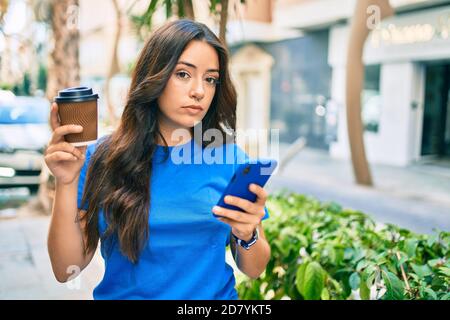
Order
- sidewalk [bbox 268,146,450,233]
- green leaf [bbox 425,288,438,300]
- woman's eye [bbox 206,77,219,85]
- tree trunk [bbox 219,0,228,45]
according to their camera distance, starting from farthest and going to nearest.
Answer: sidewalk [bbox 268,146,450,233] → tree trunk [bbox 219,0,228,45] → green leaf [bbox 425,288,438,300] → woman's eye [bbox 206,77,219,85]

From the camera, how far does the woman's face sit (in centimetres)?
141

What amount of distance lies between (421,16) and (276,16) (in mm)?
5389

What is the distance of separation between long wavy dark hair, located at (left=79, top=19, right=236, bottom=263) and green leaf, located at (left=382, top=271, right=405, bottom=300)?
0.88m

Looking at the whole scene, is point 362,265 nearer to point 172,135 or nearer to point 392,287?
point 392,287

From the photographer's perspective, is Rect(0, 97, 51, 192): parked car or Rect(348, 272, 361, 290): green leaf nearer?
Rect(348, 272, 361, 290): green leaf

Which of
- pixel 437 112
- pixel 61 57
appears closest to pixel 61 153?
pixel 61 57

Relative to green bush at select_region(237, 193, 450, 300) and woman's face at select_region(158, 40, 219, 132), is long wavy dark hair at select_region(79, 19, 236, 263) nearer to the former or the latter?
woman's face at select_region(158, 40, 219, 132)

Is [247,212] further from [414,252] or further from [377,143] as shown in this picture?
[377,143]

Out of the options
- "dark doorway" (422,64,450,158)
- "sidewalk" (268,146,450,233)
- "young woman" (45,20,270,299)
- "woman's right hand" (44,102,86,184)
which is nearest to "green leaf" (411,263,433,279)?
"young woman" (45,20,270,299)

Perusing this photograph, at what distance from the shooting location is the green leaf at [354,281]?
192 cm

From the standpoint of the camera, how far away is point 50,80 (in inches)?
264

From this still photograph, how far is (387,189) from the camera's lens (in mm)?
9133

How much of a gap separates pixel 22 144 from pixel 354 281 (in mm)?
6985

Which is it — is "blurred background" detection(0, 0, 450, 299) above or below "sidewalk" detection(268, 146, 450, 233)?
above
